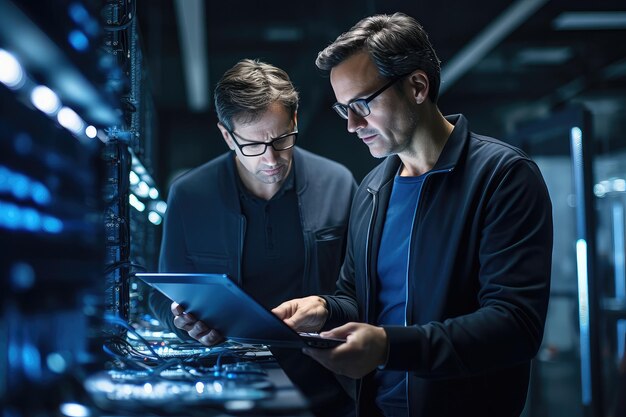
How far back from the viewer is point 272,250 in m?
2.42

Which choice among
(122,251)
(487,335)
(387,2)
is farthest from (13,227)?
(387,2)

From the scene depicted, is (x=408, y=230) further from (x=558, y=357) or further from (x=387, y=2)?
(x=558, y=357)

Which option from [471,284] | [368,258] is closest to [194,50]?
[368,258]

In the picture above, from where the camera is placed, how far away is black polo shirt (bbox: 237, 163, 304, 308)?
94.3 inches

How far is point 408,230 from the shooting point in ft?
6.41

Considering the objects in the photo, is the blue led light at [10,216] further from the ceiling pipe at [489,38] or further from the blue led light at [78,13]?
the ceiling pipe at [489,38]

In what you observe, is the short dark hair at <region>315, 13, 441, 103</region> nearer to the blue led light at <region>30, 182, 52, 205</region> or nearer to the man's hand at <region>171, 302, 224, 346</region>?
the man's hand at <region>171, 302, 224, 346</region>

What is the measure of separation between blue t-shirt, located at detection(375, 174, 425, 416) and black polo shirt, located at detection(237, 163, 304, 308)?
1.62 feet

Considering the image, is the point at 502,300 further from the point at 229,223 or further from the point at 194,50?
the point at 194,50

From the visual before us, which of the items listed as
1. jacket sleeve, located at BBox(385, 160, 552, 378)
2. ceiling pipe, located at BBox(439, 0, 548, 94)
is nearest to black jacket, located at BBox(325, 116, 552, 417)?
jacket sleeve, located at BBox(385, 160, 552, 378)

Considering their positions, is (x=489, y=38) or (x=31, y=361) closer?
(x=31, y=361)

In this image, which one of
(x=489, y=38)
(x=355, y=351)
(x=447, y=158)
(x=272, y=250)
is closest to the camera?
(x=355, y=351)

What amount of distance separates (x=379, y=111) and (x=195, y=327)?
0.81 metres

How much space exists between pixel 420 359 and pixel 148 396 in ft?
2.19
